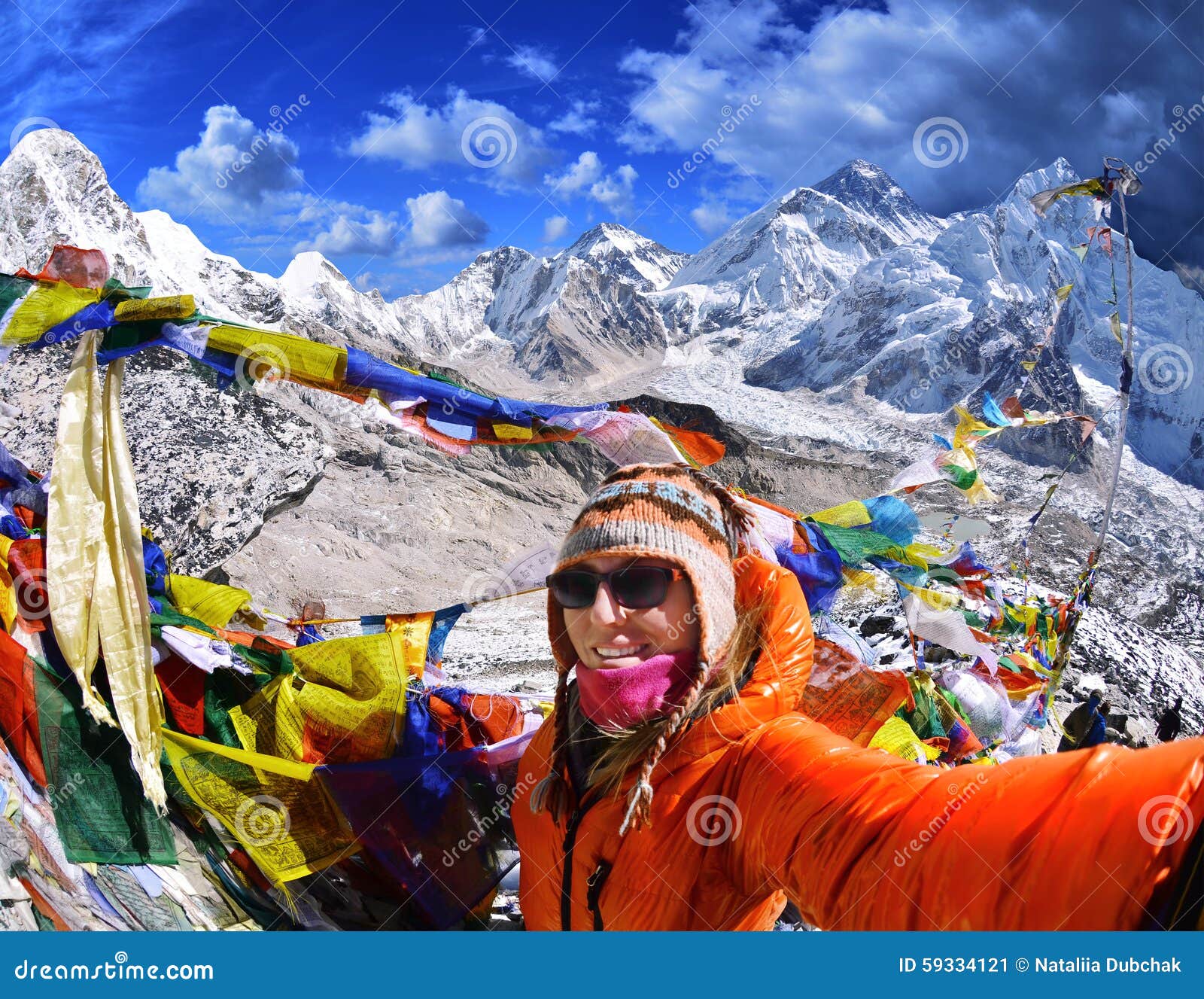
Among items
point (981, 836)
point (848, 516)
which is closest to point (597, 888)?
point (981, 836)

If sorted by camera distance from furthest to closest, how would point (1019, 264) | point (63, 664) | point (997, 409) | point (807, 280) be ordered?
point (807, 280) < point (1019, 264) < point (997, 409) < point (63, 664)

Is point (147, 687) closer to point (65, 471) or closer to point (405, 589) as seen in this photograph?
point (65, 471)

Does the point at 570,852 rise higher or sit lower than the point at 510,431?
lower

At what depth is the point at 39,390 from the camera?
46.2 ft

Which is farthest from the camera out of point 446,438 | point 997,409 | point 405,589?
point 405,589

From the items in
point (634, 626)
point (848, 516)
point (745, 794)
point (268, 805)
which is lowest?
point (268, 805)

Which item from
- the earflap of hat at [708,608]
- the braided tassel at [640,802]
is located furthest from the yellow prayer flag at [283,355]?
the braided tassel at [640,802]

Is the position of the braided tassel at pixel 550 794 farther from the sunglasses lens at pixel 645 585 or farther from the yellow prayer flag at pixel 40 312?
the yellow prayer flag at pixel 40 312

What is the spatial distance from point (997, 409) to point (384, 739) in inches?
168

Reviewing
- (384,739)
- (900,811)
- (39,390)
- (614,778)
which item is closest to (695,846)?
(614,778)

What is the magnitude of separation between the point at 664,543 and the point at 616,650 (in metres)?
0.23

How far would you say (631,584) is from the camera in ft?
4.94

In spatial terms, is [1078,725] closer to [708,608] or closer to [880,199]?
[708,608]

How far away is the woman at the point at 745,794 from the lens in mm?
883
